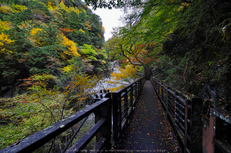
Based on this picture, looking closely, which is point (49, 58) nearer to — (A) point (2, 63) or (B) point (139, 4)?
(A) point (2, 63)

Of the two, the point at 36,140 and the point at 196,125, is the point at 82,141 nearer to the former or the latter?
the point at 36,140

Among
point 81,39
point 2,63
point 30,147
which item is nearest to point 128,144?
point 30,147

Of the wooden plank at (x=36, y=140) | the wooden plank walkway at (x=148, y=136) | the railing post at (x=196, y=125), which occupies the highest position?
the wooden plank at (x=36, y=140)

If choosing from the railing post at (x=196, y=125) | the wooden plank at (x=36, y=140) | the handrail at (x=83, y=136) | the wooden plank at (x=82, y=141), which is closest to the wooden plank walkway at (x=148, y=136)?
the handrail at (x=83, y=136)

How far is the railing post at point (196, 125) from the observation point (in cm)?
162

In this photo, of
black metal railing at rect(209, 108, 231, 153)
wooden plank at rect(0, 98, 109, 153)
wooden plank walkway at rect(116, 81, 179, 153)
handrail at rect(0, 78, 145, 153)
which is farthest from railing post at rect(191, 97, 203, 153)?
wooden plank at rect(0, 98, 109, 153)

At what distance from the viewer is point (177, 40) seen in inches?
153

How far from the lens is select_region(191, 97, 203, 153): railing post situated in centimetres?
162

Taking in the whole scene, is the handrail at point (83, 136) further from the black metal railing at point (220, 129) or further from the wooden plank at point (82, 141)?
the black metal railing at point (220, 129)

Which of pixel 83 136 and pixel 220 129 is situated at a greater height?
pixel 220 129

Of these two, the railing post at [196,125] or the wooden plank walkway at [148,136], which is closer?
the railing post at [196,125]

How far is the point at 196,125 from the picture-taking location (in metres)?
1.67

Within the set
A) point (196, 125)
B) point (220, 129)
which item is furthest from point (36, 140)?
point (196, 125)

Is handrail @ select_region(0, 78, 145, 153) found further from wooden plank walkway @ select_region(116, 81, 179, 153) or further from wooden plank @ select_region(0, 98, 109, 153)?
wooden plank walkway @ select_region(116, 81, 179, 153)
